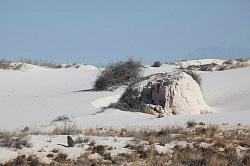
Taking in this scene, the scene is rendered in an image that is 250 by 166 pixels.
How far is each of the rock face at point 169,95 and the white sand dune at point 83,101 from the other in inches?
49.3

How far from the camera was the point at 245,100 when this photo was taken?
26172 mm

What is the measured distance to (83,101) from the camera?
27156mm

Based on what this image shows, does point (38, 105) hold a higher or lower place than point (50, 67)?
lower

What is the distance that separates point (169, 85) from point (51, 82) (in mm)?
17000

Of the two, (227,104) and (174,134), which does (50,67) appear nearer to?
(227,104)

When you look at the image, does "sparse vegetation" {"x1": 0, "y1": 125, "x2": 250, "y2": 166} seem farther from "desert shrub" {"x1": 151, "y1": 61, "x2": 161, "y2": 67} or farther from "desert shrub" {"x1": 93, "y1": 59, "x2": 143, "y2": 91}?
"desert shrub" {"x1": 151, "y1": 61, "x2": 161, "y2": 67}

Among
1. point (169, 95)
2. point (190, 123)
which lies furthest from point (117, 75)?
point (190, 123)

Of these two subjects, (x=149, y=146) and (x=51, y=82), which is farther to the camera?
(x=51, y=82)

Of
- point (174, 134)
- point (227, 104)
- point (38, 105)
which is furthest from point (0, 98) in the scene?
point (174, 134)

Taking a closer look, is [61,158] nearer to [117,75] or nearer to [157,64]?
[117,75]

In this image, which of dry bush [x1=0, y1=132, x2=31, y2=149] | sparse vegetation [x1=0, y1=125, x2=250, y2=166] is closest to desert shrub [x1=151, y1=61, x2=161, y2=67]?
sparse vegetation [x1=0, y1=125, x2=250, y2=166]

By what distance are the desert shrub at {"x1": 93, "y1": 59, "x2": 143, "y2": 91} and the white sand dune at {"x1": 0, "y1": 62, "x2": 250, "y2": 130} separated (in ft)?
3.20

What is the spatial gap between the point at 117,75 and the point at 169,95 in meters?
8.07

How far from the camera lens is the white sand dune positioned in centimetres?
2061
